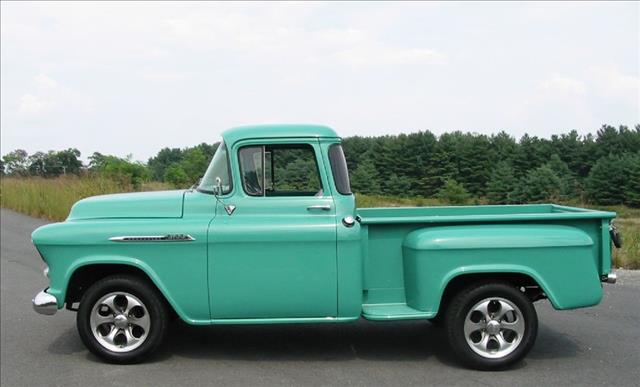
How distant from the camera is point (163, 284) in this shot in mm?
5008

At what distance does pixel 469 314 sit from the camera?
4.95 meters

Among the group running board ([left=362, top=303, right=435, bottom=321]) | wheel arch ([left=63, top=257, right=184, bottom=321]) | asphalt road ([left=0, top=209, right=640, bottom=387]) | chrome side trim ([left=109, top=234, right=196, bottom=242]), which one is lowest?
asphalt road ([left=0, top=209, right=640, bottom=387])

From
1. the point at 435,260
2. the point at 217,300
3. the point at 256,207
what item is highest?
the point at 256,207

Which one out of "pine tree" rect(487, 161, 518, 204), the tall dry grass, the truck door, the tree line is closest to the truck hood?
the truck door

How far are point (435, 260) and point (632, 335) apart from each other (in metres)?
2.52

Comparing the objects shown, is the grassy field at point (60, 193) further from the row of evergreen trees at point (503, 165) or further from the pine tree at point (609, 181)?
the row of evergreen trees at point (503, 165)

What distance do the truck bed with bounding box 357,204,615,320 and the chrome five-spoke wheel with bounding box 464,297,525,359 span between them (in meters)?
0.32

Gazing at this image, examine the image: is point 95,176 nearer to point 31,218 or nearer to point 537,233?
point 31,218

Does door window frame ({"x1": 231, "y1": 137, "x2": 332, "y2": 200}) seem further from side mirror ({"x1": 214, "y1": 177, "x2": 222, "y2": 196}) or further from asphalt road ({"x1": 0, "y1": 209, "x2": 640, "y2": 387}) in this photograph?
asphalt road ({"x1": 0, "y1": 209, "x2": 640, "y2": 387})

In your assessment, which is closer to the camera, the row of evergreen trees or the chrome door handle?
the chrome door handle

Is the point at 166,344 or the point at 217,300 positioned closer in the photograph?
the point at 217,300

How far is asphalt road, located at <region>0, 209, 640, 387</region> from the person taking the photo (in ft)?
15.8

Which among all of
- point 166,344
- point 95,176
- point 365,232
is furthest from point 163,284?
point 95,176

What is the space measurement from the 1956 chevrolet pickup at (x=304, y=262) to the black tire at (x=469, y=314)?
10 mm
